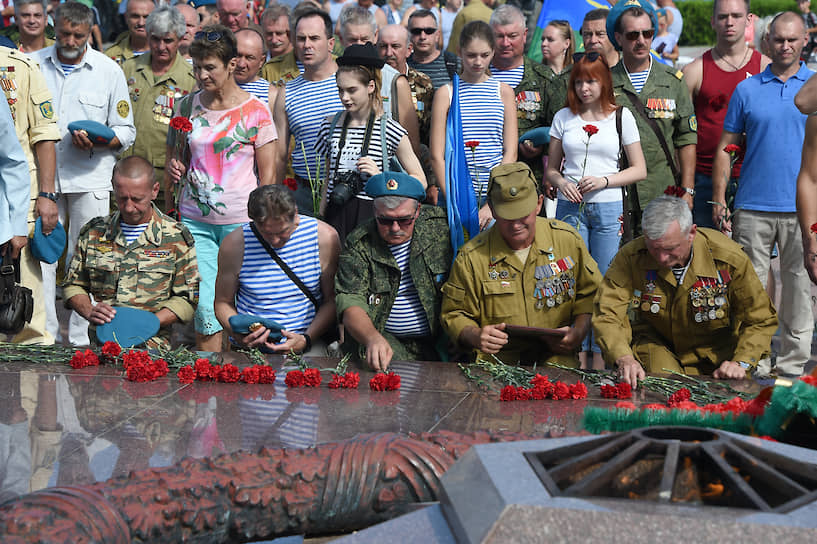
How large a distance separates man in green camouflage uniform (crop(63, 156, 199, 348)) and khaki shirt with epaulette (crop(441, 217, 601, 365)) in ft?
5.15

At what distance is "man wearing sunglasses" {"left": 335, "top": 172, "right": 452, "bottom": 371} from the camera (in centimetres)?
531

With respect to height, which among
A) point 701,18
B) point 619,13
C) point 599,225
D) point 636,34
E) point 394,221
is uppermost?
point 701,18

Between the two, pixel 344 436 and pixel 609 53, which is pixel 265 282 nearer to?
pixel 344 436

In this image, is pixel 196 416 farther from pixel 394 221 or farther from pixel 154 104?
pixel 154 104

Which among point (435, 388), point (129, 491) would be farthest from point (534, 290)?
point (129, 491)

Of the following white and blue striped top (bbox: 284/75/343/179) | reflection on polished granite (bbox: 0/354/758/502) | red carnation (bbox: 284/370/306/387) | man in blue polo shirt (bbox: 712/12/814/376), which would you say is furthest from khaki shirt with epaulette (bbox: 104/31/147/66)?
man in blue polo shirt (bbox: 712/12/814/376)

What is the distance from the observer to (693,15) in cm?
2097

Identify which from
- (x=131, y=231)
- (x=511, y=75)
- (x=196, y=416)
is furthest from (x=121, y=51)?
(x=196, y=416)

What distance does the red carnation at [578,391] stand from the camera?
449 centimetres

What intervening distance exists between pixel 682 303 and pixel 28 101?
13.0 feet

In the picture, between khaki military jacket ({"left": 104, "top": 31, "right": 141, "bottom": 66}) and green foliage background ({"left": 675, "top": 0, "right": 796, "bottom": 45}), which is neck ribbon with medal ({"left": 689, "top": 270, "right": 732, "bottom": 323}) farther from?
green foliage background ({"left": 675, "top": 0, "right": 796, "bottom": 45})

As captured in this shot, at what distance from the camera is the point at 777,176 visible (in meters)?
6.09

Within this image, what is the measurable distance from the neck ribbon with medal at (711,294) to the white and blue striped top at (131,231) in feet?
9.74

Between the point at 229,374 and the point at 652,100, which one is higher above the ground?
the point at 652,100
